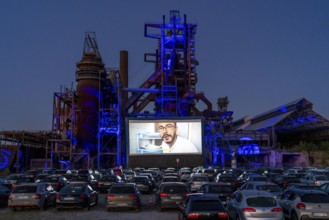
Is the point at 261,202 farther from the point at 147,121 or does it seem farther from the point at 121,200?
the point at 147,121

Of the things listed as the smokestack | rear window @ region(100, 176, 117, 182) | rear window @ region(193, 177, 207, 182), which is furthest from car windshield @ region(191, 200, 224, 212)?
Result: the smokestack

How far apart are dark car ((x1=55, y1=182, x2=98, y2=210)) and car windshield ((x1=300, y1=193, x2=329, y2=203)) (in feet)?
36.4

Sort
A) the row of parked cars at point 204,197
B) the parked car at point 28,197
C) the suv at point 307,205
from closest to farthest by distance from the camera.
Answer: the row of parked cars at point 204,197 → the suv at point 307,205 → the parked car at point 28,197

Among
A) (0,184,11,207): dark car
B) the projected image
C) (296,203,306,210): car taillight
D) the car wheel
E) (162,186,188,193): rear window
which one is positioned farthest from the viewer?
the projected image

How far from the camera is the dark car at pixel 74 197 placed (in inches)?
853

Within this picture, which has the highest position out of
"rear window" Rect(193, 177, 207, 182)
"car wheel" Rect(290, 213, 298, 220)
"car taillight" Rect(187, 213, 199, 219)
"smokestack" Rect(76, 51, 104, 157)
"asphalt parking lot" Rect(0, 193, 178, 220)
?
"smokestack" Rect(76, 51, 104, 157)

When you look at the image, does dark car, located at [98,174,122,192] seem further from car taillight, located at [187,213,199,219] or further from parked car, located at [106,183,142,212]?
car taillight, located at [187,213,199,219]

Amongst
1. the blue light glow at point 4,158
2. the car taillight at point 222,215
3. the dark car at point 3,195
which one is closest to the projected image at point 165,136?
the blue light glow at point 4,158

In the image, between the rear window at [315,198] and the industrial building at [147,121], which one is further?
the industrial building at [147,121]

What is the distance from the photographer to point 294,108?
3841 inches

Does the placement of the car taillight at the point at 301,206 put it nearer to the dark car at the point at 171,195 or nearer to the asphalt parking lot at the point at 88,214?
the asphalt parking lot at the point at 88,214

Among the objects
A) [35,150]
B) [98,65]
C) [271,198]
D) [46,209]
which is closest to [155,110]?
[98,65]

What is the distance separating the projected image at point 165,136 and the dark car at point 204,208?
52.4m

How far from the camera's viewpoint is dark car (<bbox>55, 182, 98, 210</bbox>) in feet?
71.1
